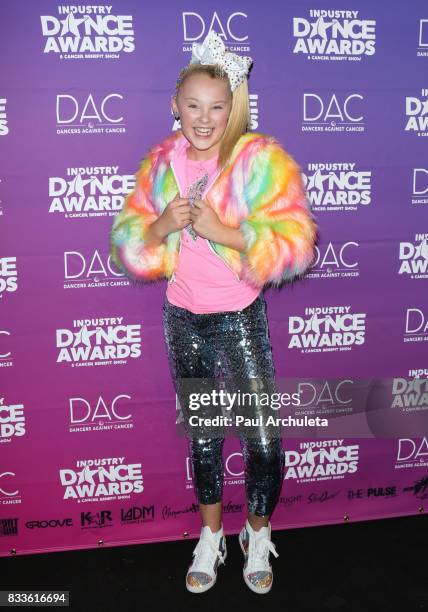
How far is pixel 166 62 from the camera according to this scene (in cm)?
204

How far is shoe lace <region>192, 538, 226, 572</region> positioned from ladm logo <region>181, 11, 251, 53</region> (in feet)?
5.50

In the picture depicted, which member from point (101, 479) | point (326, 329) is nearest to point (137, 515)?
point (101, 479)

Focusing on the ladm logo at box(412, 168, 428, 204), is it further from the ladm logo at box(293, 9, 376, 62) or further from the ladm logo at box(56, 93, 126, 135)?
the ladm logo at box(56, 93, 126, 135)

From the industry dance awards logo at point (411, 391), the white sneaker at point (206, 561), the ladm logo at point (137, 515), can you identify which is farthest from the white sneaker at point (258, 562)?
the industry dance awards logo at point (411, 391)

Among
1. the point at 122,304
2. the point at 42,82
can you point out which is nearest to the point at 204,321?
the point at 122,304

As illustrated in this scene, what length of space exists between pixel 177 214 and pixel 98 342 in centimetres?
69

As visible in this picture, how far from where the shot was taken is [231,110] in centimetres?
180

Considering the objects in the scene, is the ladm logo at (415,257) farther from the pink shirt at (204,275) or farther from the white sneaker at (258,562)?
the white sneaker at (258,562)

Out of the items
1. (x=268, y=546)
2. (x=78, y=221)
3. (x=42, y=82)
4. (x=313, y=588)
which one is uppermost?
(x=42, y=82)

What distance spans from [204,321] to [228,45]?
0.93 metres

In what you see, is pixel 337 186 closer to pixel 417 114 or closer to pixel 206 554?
pixel 417 114

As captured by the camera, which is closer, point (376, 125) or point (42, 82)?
point (42, 82)

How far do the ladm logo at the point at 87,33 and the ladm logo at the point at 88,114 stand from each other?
13 centimetres

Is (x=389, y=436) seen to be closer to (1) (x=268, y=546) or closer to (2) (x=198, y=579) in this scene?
(1) (x=268, y=546)
